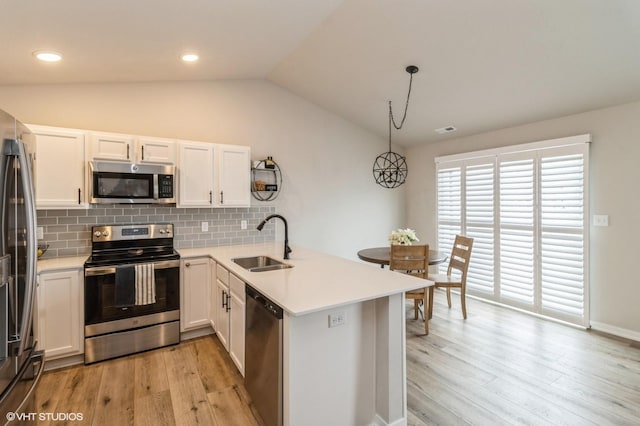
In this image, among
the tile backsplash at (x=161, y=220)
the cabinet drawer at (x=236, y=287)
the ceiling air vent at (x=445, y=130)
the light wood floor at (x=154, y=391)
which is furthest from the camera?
the ceiling air vent at (x=445, y=130)

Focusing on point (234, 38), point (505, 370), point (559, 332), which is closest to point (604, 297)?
point (559, 332)

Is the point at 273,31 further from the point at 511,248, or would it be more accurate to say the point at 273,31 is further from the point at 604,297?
the point at 604,297

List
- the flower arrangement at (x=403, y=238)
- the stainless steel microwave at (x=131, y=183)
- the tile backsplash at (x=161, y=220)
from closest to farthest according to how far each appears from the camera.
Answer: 1. the stainless steel microwave at (x=131, y=183)
2. the tile backsplash at (x=161, y=220)
3. the flower arrangement at (x=403, y=238)

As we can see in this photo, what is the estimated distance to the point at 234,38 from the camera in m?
2.74

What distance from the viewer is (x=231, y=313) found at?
2.51 metres

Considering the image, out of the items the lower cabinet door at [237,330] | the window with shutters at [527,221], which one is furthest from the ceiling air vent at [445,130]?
the lower cabinet door at [237,330]

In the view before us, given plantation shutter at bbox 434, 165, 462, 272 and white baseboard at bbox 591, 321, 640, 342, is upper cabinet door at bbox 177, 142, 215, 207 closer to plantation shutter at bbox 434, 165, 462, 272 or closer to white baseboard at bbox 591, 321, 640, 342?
plantation shutter at bbox 434, 165, 462, 272

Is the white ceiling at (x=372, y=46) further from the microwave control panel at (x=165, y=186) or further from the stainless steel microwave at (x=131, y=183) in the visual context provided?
the microwave control panel at (x=165, y=186)

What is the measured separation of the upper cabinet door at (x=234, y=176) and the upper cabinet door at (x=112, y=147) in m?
0.87

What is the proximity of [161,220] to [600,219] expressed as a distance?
4.71 metres

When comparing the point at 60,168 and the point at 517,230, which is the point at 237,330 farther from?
the point at 517,230

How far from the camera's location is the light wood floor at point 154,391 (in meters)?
2.05

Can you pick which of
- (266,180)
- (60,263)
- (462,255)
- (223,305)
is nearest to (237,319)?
(223,305)

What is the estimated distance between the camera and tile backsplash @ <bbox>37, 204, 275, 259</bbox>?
9.68 feet
